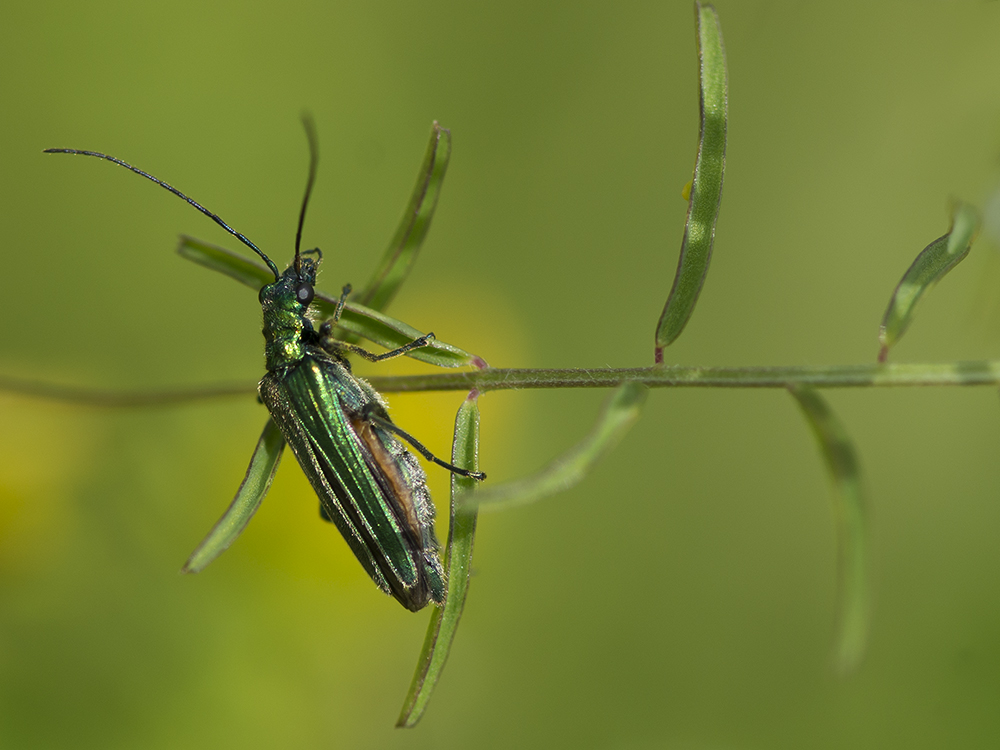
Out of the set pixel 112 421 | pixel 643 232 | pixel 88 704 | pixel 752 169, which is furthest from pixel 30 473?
pixel 752 169

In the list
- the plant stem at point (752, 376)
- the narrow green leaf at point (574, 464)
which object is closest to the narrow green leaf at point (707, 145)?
the plant stem at point (752, 376)

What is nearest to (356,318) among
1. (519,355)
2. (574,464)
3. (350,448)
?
(350,448)

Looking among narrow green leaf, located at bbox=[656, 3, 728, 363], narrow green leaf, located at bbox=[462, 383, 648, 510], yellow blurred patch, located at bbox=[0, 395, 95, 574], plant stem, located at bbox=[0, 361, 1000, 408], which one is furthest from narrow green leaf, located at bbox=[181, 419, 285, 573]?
yellow blurred patch, located at bbox=[0, 395, 95, 574]

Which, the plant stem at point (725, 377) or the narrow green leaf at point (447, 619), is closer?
the plant stem at point (725, 377)

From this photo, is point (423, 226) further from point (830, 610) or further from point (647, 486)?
point (830, 610)

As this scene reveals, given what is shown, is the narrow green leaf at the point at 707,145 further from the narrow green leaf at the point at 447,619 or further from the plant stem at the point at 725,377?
the narrow green leaf at the point at 447,619

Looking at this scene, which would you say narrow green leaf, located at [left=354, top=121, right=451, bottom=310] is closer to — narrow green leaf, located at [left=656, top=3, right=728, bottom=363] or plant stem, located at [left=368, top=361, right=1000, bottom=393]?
plant stem, located at [left=368, top=361, right=1000, bottom=393]
